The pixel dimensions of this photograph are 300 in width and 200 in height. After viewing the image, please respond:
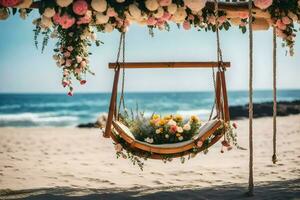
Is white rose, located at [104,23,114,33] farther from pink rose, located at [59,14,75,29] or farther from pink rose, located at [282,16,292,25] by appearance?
pink rose, located at [282,16,292,25]

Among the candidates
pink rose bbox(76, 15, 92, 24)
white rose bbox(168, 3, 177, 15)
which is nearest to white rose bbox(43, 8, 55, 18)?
pink rose bbox(76, 15, 92, 24)

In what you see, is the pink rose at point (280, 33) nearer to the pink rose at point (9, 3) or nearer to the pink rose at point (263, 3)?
the pink rose at point (263, 3)

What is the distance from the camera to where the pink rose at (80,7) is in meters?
3.51

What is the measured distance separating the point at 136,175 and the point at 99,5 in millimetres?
2948

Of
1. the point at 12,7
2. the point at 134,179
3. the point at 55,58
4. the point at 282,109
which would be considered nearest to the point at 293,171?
the point at 134,179

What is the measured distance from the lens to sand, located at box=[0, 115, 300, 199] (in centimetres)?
445

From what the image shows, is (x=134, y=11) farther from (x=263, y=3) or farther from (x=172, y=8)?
(x=263, y=3)

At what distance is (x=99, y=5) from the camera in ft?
11.8

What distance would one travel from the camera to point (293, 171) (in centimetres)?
562

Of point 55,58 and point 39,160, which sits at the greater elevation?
point 55,58

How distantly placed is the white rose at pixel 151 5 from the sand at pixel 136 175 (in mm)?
1878

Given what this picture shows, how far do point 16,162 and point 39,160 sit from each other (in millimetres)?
549

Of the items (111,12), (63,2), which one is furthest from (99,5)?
(63,2)

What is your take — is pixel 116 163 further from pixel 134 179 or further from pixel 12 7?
pixel 12 7
